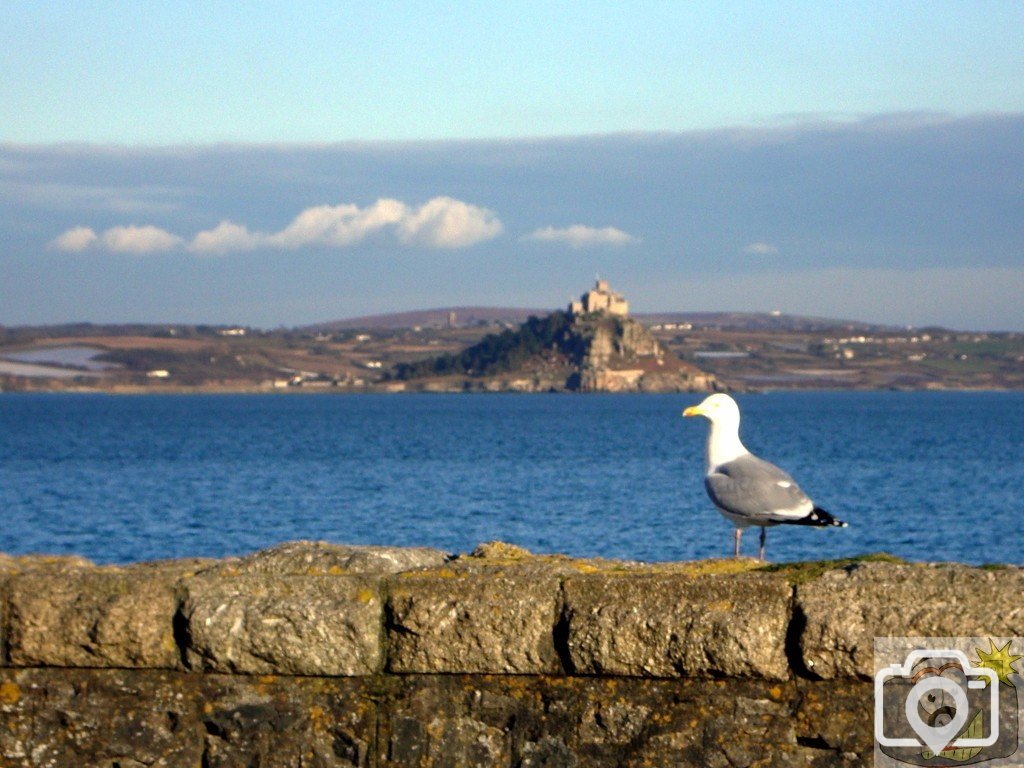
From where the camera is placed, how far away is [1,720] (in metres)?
4.86

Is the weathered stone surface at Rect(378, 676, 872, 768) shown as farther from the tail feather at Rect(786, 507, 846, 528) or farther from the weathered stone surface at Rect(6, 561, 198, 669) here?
the tail feather at Rect(786, 507, 846, 528)

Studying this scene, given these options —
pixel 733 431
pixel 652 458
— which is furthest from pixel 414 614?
pixel 652 458

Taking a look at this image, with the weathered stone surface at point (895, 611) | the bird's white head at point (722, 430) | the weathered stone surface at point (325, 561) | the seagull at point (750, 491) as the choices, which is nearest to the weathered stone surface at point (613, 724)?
the weathered stone surface at point (895, 611)

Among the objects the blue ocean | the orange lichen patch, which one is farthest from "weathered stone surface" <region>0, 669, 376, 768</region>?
the blue ocean

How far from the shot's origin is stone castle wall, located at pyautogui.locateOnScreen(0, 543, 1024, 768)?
14.9 ft

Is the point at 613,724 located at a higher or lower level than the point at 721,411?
lower

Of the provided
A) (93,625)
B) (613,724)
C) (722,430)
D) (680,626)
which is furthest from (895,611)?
(722,430)

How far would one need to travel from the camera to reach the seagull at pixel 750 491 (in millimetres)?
7059

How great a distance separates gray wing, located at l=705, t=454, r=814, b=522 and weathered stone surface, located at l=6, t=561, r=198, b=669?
3.16 metres

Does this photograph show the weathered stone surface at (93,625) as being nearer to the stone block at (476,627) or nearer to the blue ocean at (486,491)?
the stone block at (476,627)

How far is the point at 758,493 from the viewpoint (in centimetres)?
705

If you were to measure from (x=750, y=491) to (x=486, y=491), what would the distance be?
40.7 metres

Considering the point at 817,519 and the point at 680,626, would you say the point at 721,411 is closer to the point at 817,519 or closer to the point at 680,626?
the point at 817,519

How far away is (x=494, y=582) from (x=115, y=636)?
1.27 m
